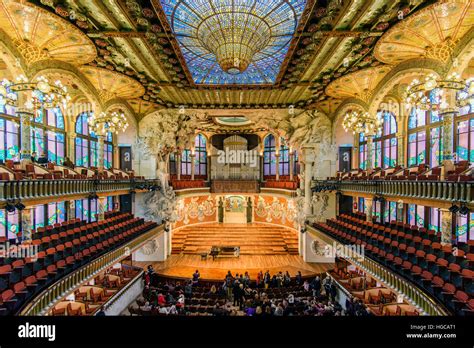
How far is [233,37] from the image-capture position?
27.6 ft

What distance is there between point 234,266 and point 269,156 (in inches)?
472

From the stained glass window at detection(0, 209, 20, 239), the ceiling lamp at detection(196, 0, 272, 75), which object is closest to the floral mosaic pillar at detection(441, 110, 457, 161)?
the ceiling lamp at detection(196, 0, 272, 75)

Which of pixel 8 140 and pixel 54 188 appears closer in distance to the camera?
pixel 54 188

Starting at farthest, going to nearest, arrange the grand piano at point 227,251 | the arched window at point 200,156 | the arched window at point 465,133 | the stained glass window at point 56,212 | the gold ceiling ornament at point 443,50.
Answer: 1. the arched window at point 200,156
2. the grand piano at point 227,251
3. the stained glass window at point 56,212
4. the arched window at point 465,133
5. the gold ceiling ornament at point 443,50

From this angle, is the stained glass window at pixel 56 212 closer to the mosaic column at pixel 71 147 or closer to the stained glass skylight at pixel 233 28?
the mosaic column at pixel 71 147

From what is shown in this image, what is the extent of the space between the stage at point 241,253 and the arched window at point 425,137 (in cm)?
810

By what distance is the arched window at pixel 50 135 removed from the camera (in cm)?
1271

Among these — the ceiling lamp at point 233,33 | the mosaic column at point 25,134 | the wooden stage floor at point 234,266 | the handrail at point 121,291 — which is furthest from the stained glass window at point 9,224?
the ceiling lamp at point 233,33

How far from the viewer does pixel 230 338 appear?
1.66m

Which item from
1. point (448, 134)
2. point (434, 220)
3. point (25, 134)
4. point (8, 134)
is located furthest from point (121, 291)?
→ point (434, 220)

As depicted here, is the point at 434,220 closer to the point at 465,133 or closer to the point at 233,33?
the point at 465,133

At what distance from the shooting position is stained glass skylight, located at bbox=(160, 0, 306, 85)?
732cm

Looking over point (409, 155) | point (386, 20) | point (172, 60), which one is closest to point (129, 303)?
point (172, 60)

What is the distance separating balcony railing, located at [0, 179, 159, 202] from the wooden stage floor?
5.70 metres
